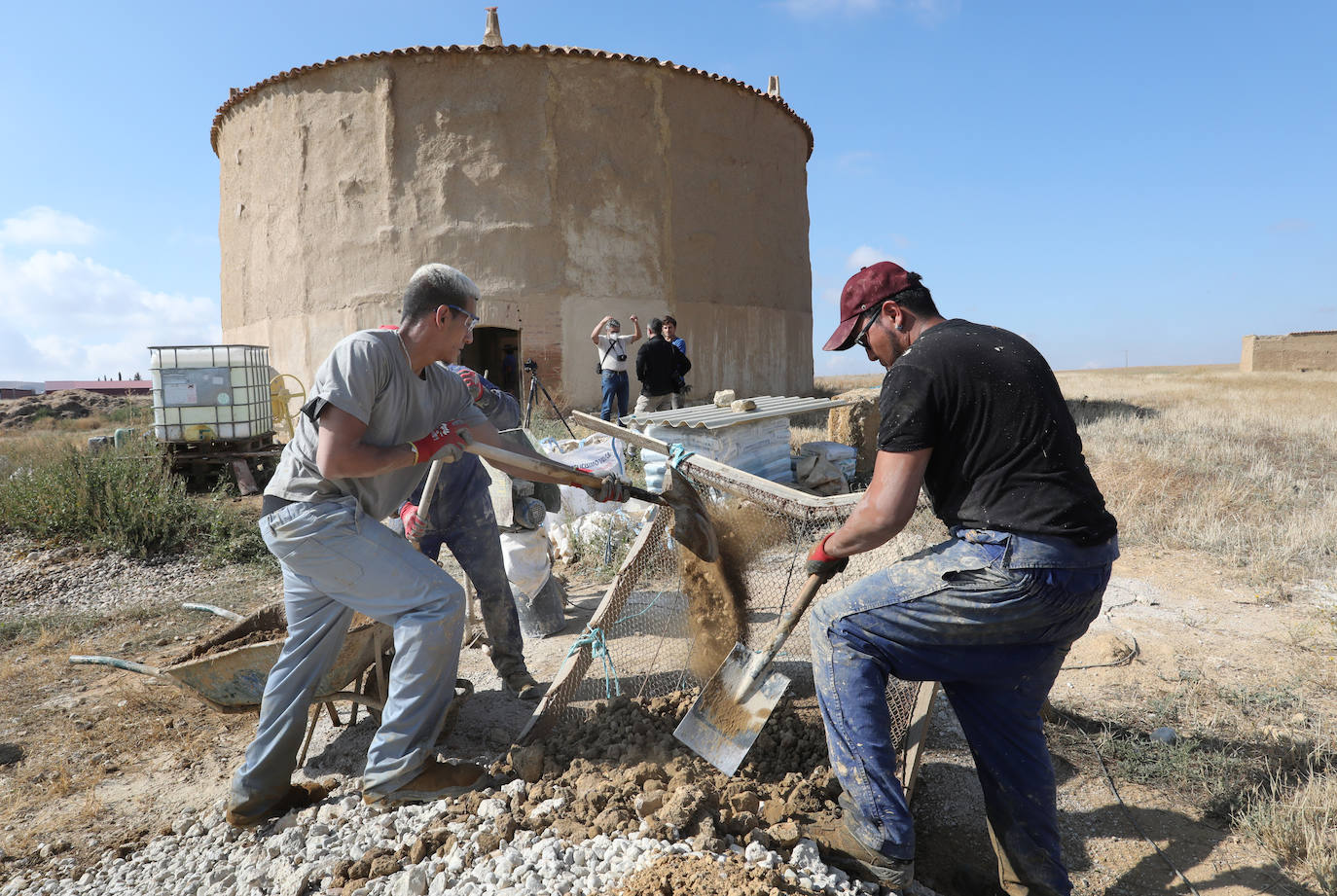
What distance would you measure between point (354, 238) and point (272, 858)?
12520 millimetres

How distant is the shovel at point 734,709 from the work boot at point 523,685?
3.74 feet

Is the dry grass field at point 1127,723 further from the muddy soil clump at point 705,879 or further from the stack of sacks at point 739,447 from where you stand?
the stack of sacks at point 739,447

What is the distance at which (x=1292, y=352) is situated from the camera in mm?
25906

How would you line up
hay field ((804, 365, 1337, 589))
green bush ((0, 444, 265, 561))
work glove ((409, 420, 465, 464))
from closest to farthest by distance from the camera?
work glove ((409, 420, 465, 464)), hay field ((804, 365, 1337, 589)), green bush ((0, 444, 265, 561))

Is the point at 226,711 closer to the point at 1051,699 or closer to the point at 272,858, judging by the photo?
the point at 272,858

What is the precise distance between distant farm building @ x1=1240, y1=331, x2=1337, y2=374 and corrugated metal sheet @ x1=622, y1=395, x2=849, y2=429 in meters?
25.2

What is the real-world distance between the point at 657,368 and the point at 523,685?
18.5 feet

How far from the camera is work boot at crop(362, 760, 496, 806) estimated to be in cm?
258

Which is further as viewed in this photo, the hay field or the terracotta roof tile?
the terracotta roof tile

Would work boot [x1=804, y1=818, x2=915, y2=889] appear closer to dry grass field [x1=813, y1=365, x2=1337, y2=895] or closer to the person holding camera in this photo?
dry grass field [x1=813, y1=365, x2=1337, y2=895]

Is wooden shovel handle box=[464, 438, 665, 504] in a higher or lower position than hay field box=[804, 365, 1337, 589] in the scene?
higher

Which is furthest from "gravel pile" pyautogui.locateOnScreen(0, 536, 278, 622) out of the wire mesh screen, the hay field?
the hay field

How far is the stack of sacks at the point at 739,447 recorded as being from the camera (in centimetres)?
670

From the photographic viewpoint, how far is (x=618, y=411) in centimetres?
1034
